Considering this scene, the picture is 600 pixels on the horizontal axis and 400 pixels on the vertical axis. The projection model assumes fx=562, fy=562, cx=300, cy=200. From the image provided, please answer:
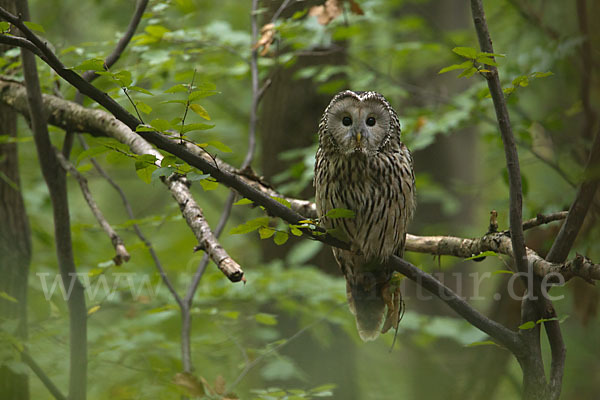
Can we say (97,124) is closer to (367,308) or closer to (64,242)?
(64,242)

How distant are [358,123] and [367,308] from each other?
43.5 inches

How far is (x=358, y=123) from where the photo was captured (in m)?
2.66

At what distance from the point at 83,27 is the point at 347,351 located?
231 inches

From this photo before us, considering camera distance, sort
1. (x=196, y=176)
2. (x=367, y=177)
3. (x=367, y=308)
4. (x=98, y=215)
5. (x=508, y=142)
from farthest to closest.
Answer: (x=367, y=308), (x=367, y=177), (x=98, y=215), (x=508, y=142), (x=196, y=176)

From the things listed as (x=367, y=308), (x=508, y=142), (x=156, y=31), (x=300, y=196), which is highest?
(x=156, y=31)

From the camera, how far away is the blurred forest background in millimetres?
3273

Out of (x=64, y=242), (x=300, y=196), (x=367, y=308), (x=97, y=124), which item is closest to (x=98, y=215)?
(x=64, y=242)

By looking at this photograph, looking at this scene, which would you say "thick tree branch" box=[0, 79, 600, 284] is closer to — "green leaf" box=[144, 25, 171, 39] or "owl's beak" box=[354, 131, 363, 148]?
"owl's beak" box=[354, 131, 363, 148]

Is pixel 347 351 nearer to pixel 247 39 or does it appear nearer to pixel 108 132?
pixel 247 39

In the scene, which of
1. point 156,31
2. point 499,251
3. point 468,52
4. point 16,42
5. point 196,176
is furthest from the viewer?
point 156,31

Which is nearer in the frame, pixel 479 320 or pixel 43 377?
pixel 479 320

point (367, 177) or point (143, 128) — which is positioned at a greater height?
point (367, 177)

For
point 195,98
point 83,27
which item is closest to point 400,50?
point 195,98

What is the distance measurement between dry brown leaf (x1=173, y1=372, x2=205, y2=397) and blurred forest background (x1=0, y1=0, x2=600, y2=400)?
3 cm
